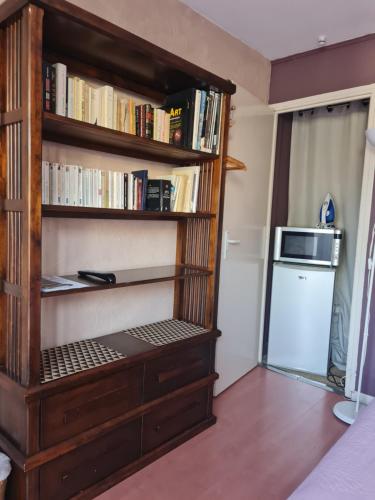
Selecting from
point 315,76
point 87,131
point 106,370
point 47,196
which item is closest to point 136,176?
point 87,131

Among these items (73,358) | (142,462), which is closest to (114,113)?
(73,358)

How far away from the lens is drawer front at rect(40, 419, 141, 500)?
1.49m

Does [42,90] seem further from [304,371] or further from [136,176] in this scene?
[304,371]

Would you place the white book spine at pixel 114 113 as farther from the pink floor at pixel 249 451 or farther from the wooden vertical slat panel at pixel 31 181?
the pink floor at pixel 249 451

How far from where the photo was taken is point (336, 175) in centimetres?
316

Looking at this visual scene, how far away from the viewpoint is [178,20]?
217 cm

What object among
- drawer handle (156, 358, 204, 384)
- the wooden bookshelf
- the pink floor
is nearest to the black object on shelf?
the wooden bookshelf

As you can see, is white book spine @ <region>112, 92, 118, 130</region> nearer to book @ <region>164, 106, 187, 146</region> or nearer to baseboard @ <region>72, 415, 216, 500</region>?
book @ <region>164, 106, 187, 146</region>

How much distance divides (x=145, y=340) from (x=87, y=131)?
1.08 meters

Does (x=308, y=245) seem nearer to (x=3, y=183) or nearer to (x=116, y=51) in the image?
(x=116, y=51)

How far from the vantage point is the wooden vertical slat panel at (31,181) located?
1.26 m

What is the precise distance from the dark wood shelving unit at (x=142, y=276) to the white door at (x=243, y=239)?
0.37m

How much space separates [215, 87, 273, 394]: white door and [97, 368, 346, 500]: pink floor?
30 centimetres

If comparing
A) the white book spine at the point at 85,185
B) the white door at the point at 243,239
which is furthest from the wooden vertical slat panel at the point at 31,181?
the white door at the point at 243,239
